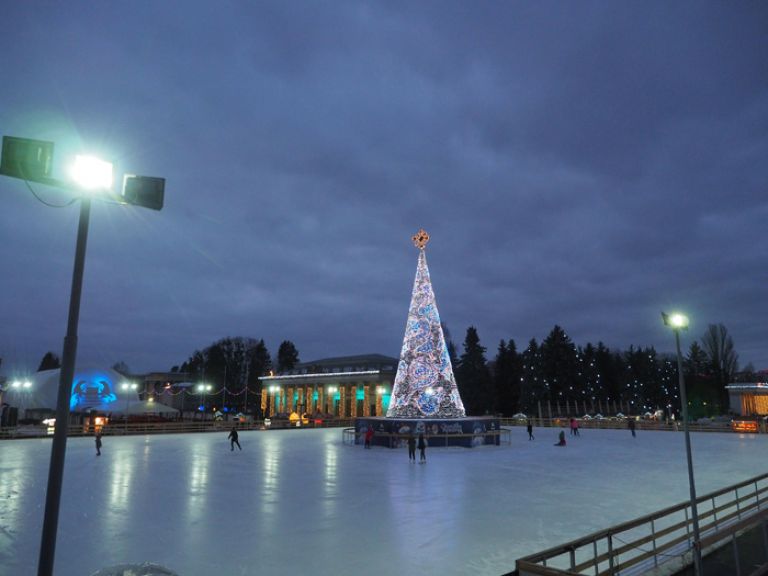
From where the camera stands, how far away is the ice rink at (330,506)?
8438mm

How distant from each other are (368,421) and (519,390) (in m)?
53.7

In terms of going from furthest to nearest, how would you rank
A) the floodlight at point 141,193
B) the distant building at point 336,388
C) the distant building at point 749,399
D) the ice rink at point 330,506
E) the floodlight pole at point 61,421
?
the distant building at point 336,388, the distant building at point 749,399, the ice rink at point 330,506, the floodlight at point 141,193, the floodlight pole at point 61,421

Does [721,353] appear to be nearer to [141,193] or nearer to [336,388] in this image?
[336,388]

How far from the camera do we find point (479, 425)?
1134 inches

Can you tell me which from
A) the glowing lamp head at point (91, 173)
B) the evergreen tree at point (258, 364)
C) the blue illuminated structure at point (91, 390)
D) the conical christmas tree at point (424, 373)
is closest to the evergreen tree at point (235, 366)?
the evergreen tree at point (258, 364)

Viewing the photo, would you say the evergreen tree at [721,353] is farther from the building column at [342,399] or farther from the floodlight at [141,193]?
the floodlight at [141,193]

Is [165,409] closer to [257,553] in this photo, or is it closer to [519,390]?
[257,553]

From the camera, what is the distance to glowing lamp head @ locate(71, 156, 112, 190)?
5.68 m

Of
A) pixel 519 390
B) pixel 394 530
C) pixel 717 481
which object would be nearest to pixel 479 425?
pixel 717 481

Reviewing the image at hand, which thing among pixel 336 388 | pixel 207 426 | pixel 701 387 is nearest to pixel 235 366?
pixel 336 388

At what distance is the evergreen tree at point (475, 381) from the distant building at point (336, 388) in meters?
10.8

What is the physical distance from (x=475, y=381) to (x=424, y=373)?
145ft

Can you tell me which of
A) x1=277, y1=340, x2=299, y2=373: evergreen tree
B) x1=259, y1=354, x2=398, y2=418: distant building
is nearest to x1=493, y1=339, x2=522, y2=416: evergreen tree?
x1=259, y1=354, x2=398, y2=418: distant building

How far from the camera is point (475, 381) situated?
72000 mm
